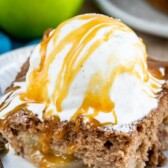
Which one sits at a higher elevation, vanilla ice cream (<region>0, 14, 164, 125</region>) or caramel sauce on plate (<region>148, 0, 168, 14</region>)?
vanilla ice cream (<region>0, 14, 164, 125</region>)

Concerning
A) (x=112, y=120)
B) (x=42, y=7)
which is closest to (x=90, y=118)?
(x=112, y=120)

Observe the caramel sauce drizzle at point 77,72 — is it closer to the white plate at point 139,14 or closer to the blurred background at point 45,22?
the blurred background at point 45,22

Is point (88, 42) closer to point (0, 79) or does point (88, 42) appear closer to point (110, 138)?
point (110, 138)

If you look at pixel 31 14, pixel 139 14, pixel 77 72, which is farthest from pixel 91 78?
pixel 139 14

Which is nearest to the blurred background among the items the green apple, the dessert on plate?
the green apple

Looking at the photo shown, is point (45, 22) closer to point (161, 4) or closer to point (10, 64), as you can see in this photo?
point (10, 64)

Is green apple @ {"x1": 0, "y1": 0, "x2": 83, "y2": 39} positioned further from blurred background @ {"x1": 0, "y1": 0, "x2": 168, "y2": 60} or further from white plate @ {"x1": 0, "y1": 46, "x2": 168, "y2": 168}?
white plate @ {"x1": 0, "y1": 46, "x2": 168, "y2": 168}

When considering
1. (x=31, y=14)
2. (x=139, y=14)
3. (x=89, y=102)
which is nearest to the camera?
(x=89, y=102)
